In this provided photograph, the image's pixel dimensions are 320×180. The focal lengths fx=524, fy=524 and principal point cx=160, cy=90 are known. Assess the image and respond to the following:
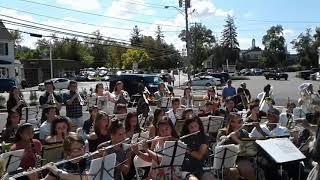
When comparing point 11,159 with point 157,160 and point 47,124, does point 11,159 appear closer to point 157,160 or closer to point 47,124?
→ point 157,160

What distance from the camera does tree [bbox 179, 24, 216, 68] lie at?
97.3m

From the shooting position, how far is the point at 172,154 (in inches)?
267

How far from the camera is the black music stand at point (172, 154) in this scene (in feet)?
22.1

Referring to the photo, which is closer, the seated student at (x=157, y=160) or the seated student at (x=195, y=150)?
the seated student at (x=157, y=160)

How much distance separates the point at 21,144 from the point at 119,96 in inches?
264

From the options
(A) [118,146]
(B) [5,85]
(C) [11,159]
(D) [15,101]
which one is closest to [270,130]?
(A) [118,146]

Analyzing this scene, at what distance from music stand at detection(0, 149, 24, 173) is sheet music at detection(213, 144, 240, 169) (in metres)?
2.77

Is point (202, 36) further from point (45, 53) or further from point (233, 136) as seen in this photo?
point (233, 136)

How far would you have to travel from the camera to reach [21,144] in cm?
713

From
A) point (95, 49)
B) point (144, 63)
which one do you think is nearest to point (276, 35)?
point (95, 49)

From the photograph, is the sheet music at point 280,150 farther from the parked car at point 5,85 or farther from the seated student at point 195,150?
the parked car at point 5,85

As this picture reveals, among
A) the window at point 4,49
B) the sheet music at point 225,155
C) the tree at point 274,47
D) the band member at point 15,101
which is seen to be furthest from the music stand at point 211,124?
the tree at point 274,47

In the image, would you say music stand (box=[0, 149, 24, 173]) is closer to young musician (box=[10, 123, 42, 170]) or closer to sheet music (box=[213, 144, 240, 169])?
young musician (box=[10, 123, 42, 170])

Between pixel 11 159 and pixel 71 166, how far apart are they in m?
0.70
